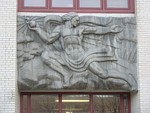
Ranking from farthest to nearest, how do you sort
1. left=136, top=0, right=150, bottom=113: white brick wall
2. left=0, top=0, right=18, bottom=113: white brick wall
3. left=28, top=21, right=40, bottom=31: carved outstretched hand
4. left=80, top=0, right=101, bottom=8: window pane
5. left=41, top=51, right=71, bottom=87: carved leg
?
left=80, top=0, right=101, bottom=8: window pane < left=28, top=21, right=40, bottom=31: carved outstretched hand < left=136, top=0, right=150, bottom=113: white brick wall < left=41, top=51, right=71, bottom=87: carved leg < left=0, top=0, right=18, bottom=113: white brick wall

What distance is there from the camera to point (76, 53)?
14188mm

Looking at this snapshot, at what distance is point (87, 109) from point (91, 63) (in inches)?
73.1

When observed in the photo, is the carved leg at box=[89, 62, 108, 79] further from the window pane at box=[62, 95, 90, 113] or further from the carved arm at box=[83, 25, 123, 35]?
the window pane at box=[62, 95, 90, 113]

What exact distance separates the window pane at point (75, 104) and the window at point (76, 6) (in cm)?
315

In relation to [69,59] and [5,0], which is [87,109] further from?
[5,0]

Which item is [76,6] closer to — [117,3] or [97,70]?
[117,3]

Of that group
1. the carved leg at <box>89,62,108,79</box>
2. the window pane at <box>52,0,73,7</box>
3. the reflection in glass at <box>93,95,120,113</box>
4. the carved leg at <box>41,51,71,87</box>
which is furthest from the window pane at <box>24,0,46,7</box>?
the reflection in glass at <box>93,95,120,113</box>

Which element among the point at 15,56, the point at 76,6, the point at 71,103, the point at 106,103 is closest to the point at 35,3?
the point at 76,6

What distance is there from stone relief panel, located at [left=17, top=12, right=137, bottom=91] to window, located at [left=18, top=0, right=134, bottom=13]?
0.42 metres

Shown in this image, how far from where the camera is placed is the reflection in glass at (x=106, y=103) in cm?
1498

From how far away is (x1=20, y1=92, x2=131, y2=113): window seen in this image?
48.6 ft

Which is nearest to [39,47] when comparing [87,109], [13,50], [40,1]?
[13,50]

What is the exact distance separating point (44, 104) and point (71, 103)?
3.21 ft

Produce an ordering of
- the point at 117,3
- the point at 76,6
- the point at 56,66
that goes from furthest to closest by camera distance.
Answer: the point at 117,3 < the point at 76,6 < the point at 56,66
